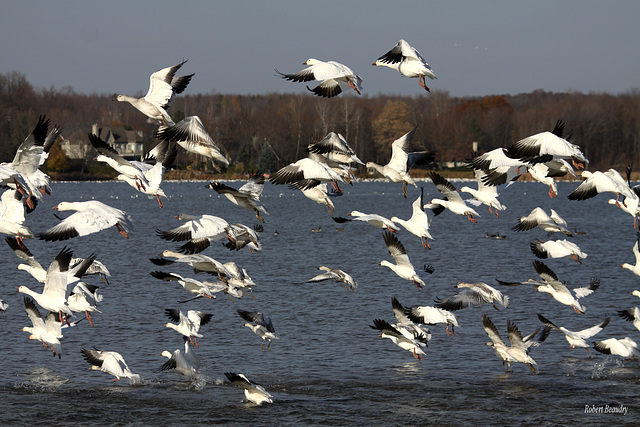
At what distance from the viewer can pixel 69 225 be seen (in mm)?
13695

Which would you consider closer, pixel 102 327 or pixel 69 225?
pixel 69 225

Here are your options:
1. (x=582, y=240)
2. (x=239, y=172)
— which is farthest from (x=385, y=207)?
(x=239, y=172)

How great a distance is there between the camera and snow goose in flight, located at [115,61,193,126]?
1499 cm

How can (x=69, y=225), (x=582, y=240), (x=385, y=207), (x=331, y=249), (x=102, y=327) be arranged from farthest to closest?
(x=385, y=207)
(x=582, y=240)
(x=331, y=249)
(x=102, y=327)
(x=69, y=225)

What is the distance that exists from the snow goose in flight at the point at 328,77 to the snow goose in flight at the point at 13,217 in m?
5.13

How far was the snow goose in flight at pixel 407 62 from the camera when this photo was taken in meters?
15.1

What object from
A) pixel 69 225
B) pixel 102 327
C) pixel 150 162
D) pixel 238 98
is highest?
pixel 238 98

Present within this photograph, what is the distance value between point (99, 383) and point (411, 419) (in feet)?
20.1

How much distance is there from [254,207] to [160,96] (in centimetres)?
266

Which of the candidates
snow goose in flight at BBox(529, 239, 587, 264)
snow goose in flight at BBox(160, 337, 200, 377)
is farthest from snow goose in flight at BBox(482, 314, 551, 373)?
snow goose in flight at BBox(160, 337, 200, 377)

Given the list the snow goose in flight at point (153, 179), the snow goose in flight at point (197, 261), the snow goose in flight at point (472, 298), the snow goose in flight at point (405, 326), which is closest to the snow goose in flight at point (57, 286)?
the snow goose in flight at point (153, 179)

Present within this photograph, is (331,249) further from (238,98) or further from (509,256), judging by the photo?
(238,98)

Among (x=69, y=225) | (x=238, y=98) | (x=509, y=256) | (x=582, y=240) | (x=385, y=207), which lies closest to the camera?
(x=69, y=225)

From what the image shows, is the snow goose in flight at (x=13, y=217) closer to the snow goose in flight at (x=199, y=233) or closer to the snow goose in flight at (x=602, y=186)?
the snow goose in flight at (x=199, y=233)
